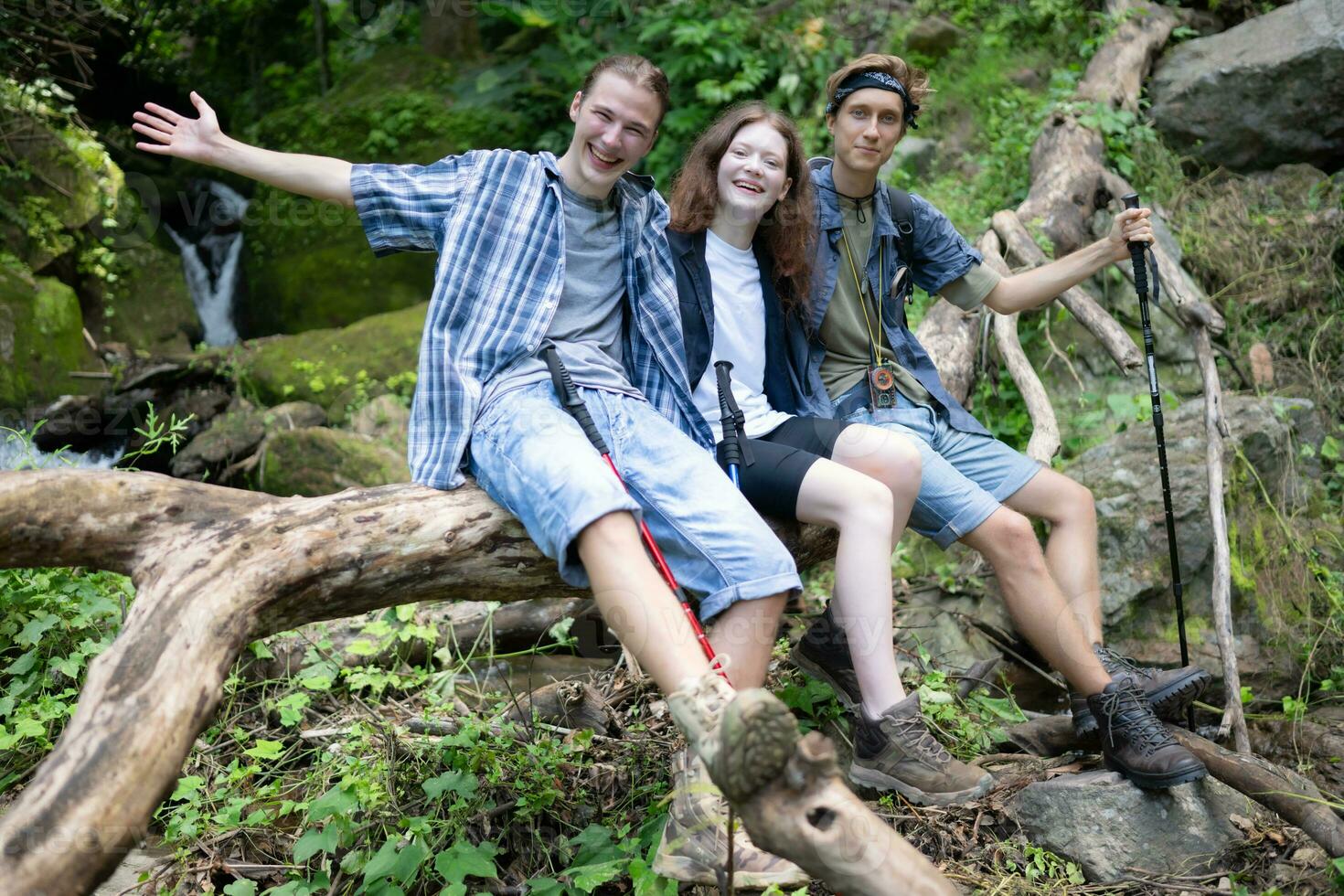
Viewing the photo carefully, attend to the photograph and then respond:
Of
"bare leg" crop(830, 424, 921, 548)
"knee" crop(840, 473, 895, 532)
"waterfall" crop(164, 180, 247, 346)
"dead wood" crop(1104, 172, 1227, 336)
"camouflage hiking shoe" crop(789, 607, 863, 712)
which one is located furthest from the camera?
"waterfall" crop(164, 180, 247, 346)

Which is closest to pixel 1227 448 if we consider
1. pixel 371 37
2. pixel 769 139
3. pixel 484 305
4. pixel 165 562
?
pixel 769 139

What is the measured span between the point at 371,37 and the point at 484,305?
9555mm

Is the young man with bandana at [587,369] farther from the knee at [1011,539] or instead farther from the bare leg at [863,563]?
the knee at [1011,539]

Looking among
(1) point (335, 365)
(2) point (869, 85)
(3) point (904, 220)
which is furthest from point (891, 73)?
(1) point (335, 365)

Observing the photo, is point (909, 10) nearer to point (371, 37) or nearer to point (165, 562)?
point (371, 37)

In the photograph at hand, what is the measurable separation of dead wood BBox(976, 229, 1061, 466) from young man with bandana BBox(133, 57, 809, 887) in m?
1.77

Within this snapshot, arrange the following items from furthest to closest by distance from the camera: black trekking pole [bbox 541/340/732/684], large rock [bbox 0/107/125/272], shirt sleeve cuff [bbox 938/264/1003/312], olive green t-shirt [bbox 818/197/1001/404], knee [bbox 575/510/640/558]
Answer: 1. large rock [bbox 0/107/125/272]
2. shirt sleeve cuff [bbox 938/264/1003/312]
3. olive green t-shirt [bbox 818/197/1001/404]
4. black trekking pole [bbox 541/340/732/684]
5. knee [bbox 575/510/640/558]

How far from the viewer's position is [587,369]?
3121 millimetres

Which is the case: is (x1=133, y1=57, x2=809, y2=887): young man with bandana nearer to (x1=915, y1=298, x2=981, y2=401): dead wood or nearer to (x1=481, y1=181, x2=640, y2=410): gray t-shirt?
(x1=481, y1=181, x2=640, y2=410): gray t-shirt

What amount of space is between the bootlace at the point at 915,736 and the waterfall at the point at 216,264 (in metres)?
7.11

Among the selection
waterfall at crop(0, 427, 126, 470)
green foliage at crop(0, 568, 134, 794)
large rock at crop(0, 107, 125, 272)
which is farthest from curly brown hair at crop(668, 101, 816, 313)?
large rock at crop(0, 107, 125, 272)

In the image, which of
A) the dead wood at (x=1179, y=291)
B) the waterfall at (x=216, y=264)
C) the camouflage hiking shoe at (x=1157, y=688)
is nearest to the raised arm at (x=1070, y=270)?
the dead wood at (x=1179, y=291)

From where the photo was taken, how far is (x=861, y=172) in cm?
369

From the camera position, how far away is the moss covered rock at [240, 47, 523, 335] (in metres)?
8.89
